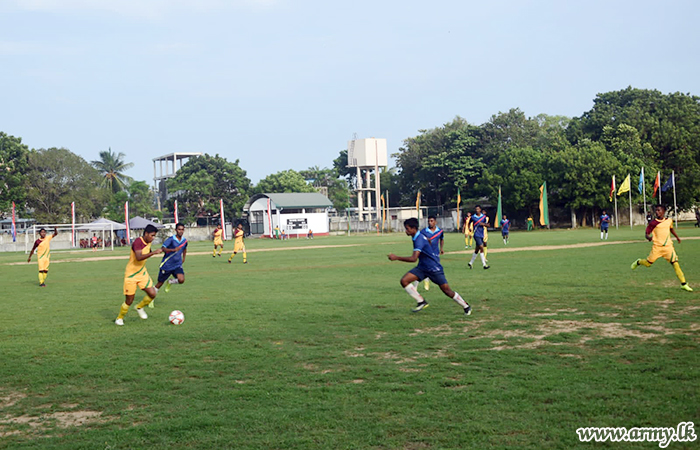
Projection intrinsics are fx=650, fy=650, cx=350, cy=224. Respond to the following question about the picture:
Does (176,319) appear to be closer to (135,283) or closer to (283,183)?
(135,283)

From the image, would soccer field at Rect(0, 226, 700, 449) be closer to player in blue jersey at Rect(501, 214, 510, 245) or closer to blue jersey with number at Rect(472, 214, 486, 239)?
blue jersey with number at Rect(472, 214, 486, 239)

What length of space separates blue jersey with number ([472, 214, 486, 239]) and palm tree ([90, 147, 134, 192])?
3308 inches

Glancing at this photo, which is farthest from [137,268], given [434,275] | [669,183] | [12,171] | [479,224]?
[12,171]

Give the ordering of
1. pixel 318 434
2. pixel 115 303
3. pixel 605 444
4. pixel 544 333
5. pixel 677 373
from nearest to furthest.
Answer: pixel 605 444, pixel 318 434, pixel 677 373, pixel 544 333, pixel 115 303

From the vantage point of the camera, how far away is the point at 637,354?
8.66m

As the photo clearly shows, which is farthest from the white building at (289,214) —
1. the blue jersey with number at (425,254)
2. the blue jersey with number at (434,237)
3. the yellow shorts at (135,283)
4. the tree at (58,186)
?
the blue jersey with number at (425,254)

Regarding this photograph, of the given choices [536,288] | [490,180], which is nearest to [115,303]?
[536,288]

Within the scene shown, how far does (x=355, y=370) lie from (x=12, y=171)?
3007 inches

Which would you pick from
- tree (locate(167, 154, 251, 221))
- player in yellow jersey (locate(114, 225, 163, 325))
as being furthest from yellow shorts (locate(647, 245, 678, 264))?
tree (locate(167, 154, 251, 221))

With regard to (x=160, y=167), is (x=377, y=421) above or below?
below

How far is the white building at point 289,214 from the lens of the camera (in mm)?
81625

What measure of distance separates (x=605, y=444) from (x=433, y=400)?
188cm

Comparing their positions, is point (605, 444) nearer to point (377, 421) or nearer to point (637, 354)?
point (377, 421)

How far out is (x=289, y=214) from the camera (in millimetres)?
82375
